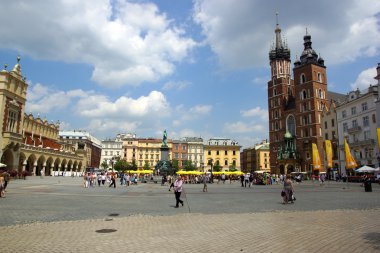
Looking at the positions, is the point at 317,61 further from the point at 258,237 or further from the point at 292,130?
the point at 258,237

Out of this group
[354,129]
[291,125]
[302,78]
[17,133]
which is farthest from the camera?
[291,125]

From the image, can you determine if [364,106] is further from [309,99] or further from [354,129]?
[309,99]

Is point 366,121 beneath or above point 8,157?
above

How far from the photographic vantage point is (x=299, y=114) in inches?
3270

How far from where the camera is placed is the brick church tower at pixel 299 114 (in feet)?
259

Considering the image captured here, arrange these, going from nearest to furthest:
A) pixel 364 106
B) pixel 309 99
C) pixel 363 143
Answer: pixel 363 143, pixel 364 106, pixel 309 99

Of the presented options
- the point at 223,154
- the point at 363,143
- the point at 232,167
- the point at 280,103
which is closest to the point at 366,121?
the point at 363,143

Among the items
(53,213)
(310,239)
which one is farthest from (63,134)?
(310,239)

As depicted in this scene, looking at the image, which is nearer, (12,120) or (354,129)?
(12,120)

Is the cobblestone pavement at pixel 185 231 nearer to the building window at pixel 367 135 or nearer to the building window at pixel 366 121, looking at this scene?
the building window at pixel 367 135

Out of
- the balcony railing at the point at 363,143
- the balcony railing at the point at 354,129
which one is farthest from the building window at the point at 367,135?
the balcony railing at the point at 354,129

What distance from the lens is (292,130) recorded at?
8650 cm

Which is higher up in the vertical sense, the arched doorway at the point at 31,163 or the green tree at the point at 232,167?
the green tree at the point at 232,167

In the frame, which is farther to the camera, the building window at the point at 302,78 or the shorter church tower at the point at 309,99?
the building window at the point at 302,78
